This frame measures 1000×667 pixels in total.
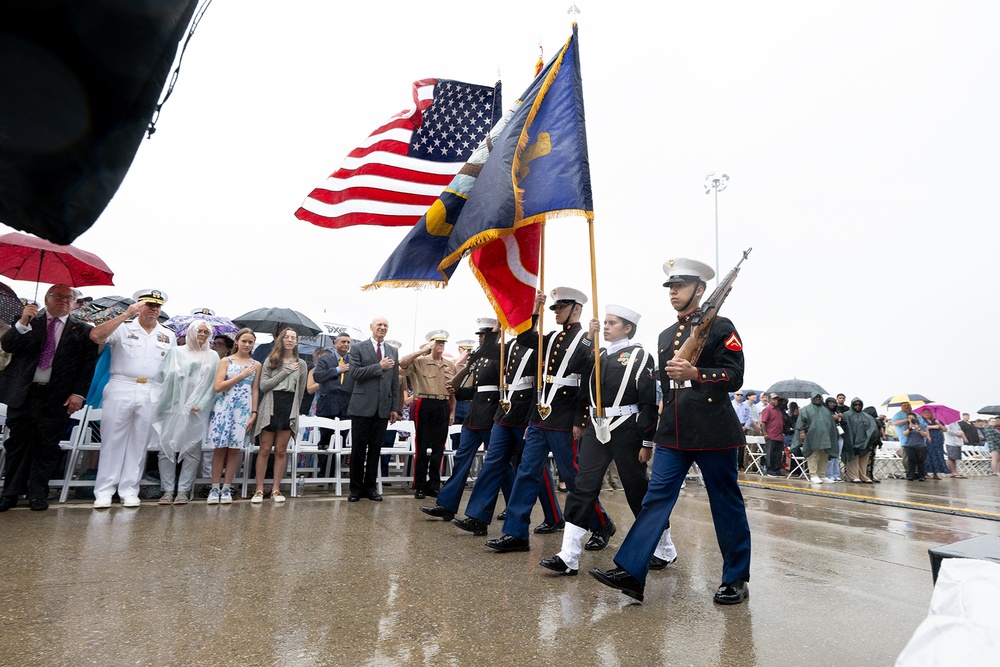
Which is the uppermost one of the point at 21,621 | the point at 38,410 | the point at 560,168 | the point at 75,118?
the point at 560,168

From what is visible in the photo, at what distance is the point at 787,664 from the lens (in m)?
2.54

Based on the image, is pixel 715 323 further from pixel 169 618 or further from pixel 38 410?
pixel 38 410

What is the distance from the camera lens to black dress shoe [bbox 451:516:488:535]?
502 centimetres

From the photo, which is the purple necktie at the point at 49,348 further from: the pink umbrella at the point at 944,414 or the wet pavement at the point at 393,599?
the pink umbrella at the point at 944,414

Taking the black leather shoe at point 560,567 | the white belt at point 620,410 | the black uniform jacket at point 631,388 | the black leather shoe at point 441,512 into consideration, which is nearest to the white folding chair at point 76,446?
the black leather shoe at point 441,512

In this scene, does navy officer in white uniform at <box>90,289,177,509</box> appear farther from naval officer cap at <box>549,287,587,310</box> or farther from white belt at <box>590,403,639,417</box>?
white belt at <box>590,403,639,417</box>

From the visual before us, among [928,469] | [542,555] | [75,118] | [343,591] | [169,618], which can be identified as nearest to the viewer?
[75,118]

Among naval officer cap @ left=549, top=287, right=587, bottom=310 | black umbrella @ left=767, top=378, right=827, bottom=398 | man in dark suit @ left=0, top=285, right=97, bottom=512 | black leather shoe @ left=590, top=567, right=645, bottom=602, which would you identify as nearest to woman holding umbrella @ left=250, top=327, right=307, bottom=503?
man in dark suit @ left=0, top=285, right=97, bottom=512

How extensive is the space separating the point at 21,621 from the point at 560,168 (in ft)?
13.5

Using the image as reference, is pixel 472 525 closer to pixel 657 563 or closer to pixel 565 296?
pixel 657 563

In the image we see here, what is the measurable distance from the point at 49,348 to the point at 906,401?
85.8ft

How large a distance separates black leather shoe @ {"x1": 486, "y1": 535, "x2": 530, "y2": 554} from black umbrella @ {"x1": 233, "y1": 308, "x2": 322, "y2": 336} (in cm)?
745

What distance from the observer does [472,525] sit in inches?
198

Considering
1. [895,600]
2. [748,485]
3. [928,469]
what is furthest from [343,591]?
[928,469]
